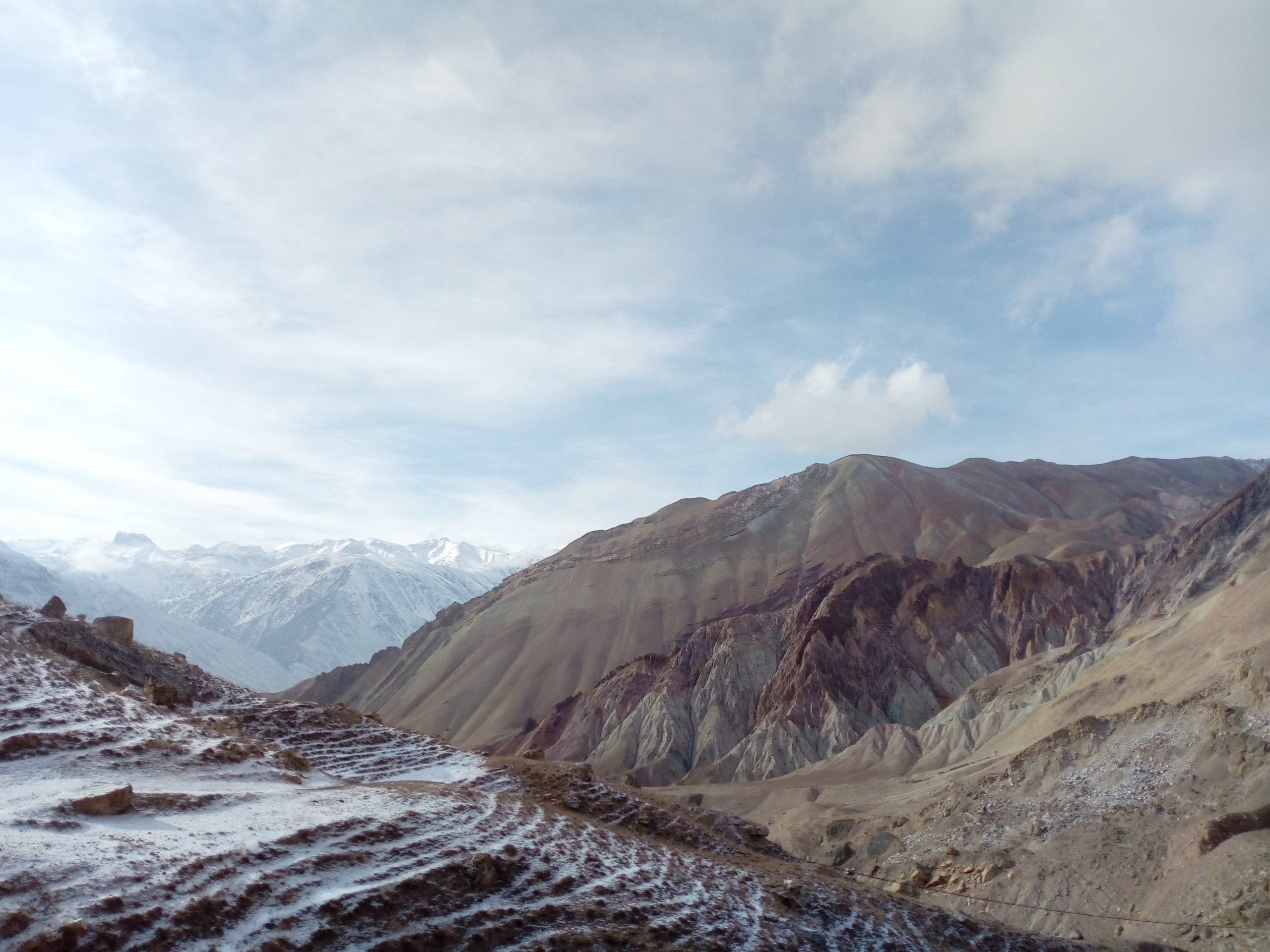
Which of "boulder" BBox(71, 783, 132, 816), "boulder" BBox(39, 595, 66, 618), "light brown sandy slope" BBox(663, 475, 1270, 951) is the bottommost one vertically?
"light brown sandy slope" BBox(663, 475, 1270, 951)

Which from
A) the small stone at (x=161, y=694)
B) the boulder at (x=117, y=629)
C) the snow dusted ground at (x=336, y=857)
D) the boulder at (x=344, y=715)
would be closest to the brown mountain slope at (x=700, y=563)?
the boulder at (x=117, y=629)

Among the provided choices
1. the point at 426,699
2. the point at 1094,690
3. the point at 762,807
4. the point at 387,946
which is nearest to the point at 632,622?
the point at 426,699

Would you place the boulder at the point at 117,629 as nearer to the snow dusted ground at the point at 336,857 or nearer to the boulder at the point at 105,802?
the snow dusted ground at the point at 336,857

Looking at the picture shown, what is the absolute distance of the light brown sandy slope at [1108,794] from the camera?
25.6 m

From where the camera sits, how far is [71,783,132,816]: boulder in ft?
43.1

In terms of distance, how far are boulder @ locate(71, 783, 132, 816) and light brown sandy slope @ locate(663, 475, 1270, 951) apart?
23.9 m

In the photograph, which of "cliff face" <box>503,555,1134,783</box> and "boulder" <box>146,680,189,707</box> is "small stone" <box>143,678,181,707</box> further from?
"cliff face" <box>503,555,1134,783</box>

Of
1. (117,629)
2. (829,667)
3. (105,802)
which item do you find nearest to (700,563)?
(829,667)

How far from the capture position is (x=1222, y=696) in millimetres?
Answer: 33469

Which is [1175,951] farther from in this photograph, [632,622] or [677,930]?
[632,622]

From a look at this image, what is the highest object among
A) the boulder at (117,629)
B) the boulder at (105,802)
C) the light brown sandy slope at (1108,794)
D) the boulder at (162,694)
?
the boulder at (117,629)

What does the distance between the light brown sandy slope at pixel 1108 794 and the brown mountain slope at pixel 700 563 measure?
4743cm

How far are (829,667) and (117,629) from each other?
6582cm

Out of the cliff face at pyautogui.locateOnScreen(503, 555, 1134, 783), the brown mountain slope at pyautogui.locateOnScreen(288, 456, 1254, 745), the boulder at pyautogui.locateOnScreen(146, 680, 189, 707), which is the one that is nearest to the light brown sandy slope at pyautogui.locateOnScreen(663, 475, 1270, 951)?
the cliff face at pyautogui.locateOnScreen(503, 555, 1134, 783)
